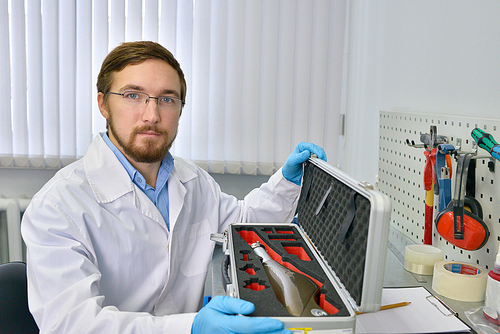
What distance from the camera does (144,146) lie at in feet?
4.21

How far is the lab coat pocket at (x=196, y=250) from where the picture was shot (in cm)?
136

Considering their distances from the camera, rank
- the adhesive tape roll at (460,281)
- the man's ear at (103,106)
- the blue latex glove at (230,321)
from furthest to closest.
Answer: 1. the man's ear at (103,106)
2. the adhesive tape roll at (460,281)
3. the blue latex glove at (230,321)

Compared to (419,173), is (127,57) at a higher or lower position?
higher

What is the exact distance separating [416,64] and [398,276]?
0.84 m

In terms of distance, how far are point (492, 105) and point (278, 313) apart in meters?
0.86

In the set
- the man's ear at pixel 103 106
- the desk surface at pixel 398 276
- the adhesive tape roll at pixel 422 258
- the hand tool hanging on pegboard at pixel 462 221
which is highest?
the man's ear at pixel 103 106

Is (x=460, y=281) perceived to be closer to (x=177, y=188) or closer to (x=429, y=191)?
(x=429, y=191)

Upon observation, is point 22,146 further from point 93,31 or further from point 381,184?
point 381,184

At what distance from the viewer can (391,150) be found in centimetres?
162

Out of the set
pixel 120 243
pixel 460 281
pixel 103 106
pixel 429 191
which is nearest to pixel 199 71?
pixel 103 106

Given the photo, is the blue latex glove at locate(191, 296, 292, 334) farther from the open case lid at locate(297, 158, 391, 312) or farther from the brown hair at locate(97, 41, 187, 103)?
the brown hair at locate(97, 41, 187, 103)

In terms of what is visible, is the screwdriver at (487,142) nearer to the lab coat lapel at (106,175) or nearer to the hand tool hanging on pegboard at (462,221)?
the hand tool hanging on pegboard at (462,221)

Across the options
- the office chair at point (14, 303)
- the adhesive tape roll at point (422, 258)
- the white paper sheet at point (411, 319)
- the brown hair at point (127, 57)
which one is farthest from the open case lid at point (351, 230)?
the office chair at point (14, 303)

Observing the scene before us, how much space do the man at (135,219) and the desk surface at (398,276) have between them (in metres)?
0.15
